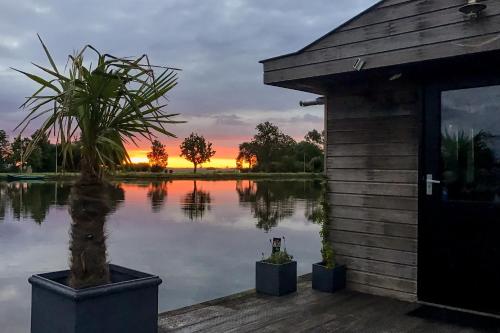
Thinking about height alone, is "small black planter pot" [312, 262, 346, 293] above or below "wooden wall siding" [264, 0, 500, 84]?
below

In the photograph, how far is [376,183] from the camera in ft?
14.8

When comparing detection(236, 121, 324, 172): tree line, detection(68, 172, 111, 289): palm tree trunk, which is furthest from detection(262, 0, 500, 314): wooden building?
detection(236, 121, 324, 172): tree line

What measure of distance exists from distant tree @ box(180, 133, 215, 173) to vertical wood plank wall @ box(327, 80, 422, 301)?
71770 mm

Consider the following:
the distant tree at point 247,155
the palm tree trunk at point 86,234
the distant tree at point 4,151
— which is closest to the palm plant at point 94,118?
the palm tree trunk at point 86,234

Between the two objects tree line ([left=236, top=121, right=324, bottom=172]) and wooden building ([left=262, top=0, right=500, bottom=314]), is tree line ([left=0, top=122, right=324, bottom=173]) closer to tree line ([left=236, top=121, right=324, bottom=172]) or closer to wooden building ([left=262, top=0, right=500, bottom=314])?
tree line ([left=236, top=121, right=324, bottom=172])

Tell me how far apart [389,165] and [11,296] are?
184 inches

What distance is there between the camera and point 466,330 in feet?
11.3

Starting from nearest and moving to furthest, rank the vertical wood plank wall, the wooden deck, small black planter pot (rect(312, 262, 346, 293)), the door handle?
the wooden deck, the door handle, the vertical wood plank wall, small black planter pot (rect(312, 262, 346, 293))

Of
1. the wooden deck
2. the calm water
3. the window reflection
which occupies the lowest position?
the calm water

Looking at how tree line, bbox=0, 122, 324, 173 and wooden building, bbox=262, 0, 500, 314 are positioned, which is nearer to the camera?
wooden building, bbox=262, 0, 500, 314

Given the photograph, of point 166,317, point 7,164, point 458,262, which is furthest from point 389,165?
point 7,164

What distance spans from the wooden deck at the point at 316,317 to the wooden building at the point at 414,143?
29 centimetres

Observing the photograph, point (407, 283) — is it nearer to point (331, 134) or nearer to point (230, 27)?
point (331, 134)

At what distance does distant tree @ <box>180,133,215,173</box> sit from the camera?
7581 cm
